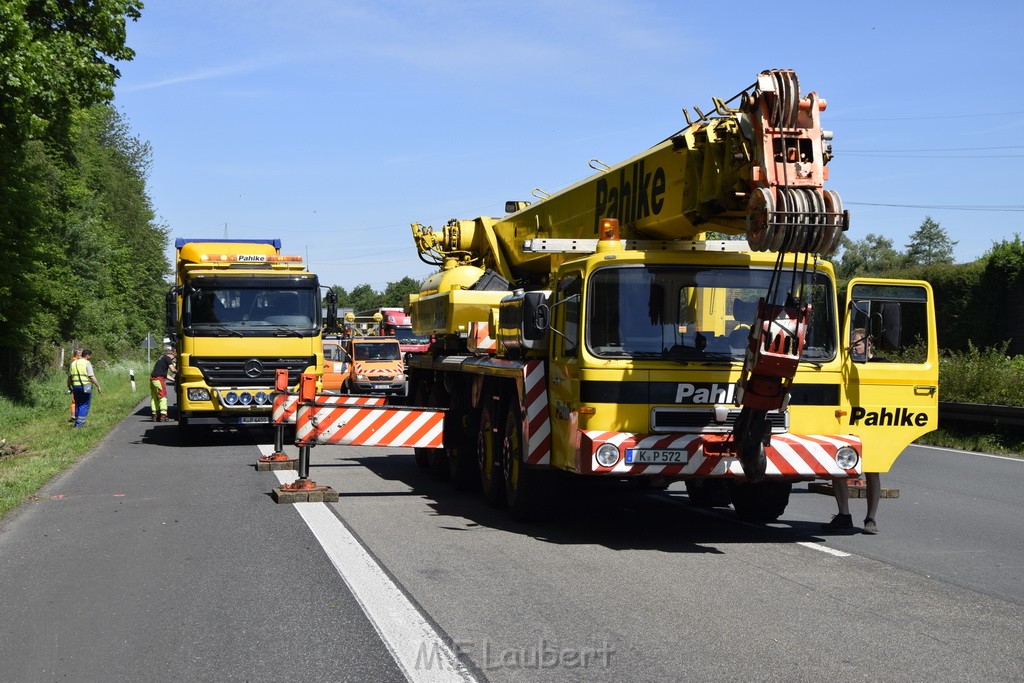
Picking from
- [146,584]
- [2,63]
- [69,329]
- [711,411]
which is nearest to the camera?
[146,584]

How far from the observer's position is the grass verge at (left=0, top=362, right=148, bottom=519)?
1435 cm

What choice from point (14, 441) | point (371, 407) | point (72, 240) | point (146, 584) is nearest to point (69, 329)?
point (72, 240)

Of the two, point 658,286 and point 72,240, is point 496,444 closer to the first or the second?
point 658,286

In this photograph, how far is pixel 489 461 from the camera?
39.5 ft

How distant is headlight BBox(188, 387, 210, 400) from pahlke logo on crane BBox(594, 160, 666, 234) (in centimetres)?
977

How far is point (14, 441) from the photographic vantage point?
2075 cm

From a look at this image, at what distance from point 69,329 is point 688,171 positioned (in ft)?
144

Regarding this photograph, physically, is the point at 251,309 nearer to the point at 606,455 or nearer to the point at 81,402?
the point at 81,402

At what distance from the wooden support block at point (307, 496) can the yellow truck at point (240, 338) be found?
771 centimetres

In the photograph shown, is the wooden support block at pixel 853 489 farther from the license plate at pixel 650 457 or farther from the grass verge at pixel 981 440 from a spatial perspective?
the grass verge at pixel 981 440

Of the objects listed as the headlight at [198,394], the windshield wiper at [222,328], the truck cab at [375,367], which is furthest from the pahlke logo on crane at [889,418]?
the truck cab at [375,367]

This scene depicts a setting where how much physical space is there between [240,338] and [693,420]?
39.1 feet

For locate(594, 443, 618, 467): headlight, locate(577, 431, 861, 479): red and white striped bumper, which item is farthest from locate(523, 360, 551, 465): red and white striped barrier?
locate(594, 443, 618, 467): headlight

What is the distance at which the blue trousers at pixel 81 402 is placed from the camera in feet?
77.2
